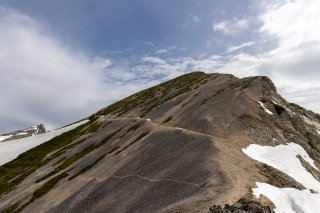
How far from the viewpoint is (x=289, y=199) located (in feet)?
128

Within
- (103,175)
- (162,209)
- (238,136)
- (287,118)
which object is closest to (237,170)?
(162,209)

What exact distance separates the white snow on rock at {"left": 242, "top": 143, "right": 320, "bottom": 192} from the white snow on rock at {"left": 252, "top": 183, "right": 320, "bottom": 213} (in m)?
4.03

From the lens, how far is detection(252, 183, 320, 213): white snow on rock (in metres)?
37.0

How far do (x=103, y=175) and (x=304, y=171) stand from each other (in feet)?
94.6

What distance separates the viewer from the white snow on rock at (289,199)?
121 ft

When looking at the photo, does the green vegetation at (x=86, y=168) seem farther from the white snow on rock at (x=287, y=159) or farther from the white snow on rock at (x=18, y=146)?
the white snow on rock at (x=18, y=146)

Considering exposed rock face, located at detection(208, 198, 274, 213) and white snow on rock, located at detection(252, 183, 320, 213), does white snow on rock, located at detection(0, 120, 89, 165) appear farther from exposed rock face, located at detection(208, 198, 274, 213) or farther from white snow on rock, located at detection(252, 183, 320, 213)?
exposed rock face, located at detection(208, 198, 274, 213)

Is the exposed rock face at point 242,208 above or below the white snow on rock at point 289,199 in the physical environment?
above

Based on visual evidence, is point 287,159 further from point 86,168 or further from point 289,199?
point 86,168

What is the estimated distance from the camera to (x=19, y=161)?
379 ft

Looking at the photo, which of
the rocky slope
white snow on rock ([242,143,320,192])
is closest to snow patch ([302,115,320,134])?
the rocky slope

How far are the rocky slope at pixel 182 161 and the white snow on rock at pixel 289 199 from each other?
3.03ft

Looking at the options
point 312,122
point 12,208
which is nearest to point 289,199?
point 312,122

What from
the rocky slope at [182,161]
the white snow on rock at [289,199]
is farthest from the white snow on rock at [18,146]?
the white snow on rock at [289,199]
